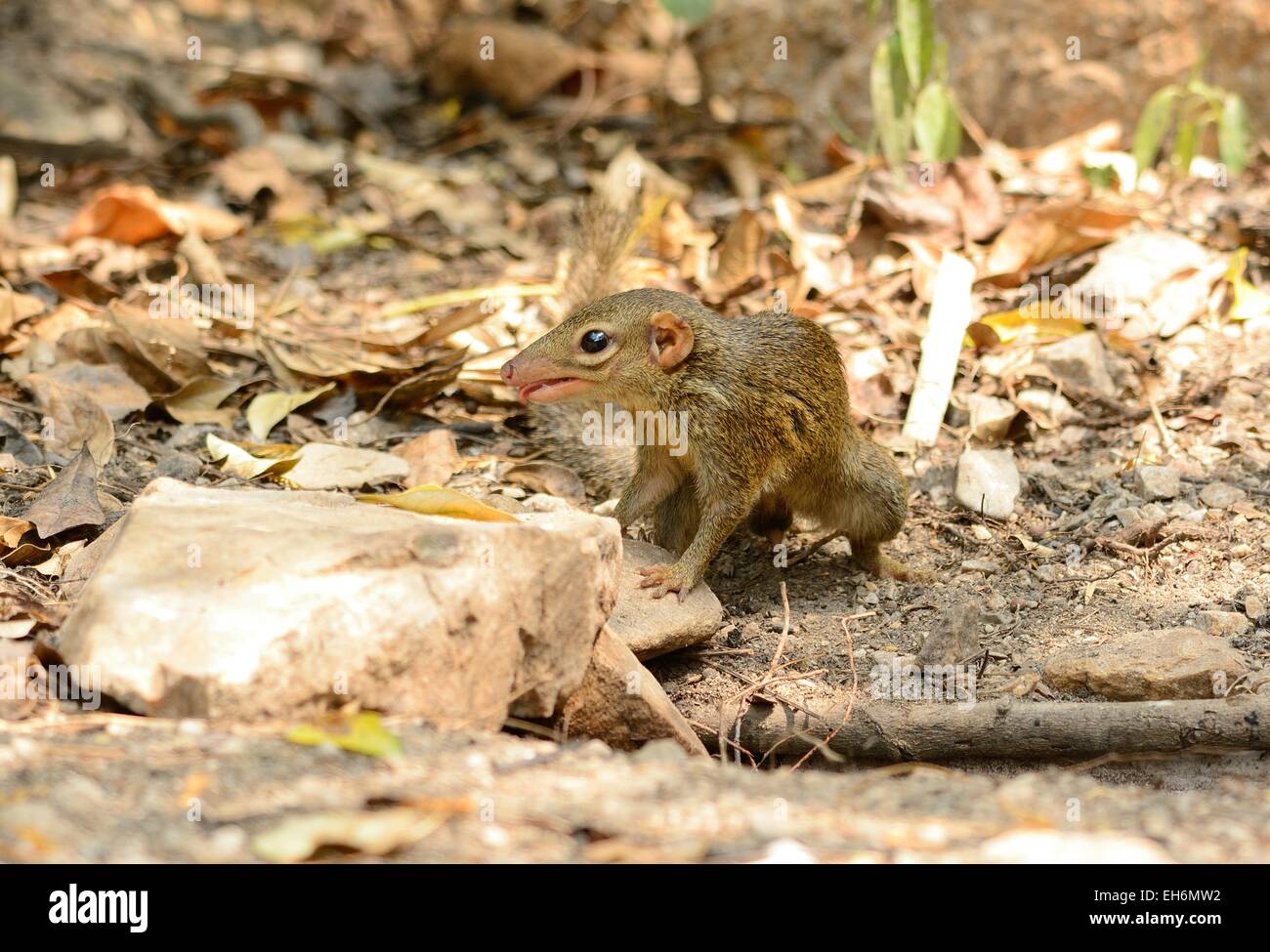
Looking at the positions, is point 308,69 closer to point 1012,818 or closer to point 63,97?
point 63,97

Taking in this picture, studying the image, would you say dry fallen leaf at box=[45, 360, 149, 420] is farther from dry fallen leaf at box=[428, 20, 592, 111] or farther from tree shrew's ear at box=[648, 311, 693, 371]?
dry fallen leaf at box=[428, 20, 592, 111]

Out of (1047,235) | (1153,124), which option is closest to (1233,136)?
(1153,124)

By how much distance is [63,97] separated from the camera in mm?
8219

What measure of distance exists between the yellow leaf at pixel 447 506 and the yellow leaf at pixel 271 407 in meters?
1.64

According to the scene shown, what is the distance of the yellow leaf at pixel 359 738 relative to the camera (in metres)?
2.87

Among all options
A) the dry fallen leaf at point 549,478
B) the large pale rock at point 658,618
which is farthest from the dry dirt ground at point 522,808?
the dry fallen leaf at point 549,478

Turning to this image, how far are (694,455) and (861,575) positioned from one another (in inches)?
35.2

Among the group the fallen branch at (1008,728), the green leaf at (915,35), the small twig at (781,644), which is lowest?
the fallen branch at (1008,728)

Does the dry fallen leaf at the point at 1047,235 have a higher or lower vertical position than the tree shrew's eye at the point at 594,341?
higher

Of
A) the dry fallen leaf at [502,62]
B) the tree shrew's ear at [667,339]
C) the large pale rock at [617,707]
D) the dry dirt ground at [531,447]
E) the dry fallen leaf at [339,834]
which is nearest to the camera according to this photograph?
the dry fallen leaf at [339,834]

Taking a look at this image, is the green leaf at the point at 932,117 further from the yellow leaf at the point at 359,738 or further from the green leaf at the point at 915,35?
the yellow leaf at the point at 359,738

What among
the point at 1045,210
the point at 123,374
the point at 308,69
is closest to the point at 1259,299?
the point at 1045,210

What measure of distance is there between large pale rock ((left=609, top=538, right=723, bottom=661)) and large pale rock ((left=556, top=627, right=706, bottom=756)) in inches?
12.0

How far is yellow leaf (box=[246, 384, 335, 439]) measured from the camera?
18.0 feet
